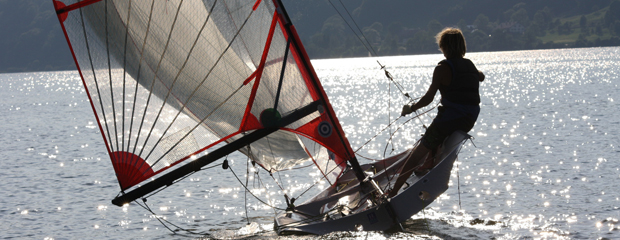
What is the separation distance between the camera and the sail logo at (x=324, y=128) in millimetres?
9617

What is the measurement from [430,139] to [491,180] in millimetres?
7715

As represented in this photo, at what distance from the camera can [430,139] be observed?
8625mm

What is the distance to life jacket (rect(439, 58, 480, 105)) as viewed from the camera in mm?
8141

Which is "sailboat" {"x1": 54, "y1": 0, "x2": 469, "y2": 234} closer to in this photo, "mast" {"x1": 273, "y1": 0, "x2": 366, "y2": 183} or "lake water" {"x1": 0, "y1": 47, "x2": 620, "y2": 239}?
"mast" {"x1": 273, "y1": 0, "x2": 366, "y2": 183}

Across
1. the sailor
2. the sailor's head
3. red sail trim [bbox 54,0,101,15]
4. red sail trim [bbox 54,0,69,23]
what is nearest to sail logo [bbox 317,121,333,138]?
the sailor

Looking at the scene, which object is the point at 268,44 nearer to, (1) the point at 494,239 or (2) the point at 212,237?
(2) the point at 212,237

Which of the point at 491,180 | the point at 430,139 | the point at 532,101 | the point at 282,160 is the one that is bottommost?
the point at 430,139

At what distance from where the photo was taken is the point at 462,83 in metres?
8.22

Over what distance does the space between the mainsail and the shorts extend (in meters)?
1.85

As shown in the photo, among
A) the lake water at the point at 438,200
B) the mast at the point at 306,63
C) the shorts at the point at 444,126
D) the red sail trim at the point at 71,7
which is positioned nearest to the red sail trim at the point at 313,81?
the mast at the point at 306,63

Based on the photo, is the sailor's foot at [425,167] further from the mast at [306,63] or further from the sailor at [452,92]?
the mast at [306,63]

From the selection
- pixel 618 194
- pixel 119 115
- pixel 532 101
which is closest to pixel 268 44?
pixel 119 115

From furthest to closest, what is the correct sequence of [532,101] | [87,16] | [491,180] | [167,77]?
[532,101]
[491,180]
[167,77]
[87,16]

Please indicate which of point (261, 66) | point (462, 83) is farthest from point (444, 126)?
point (261, 66)
